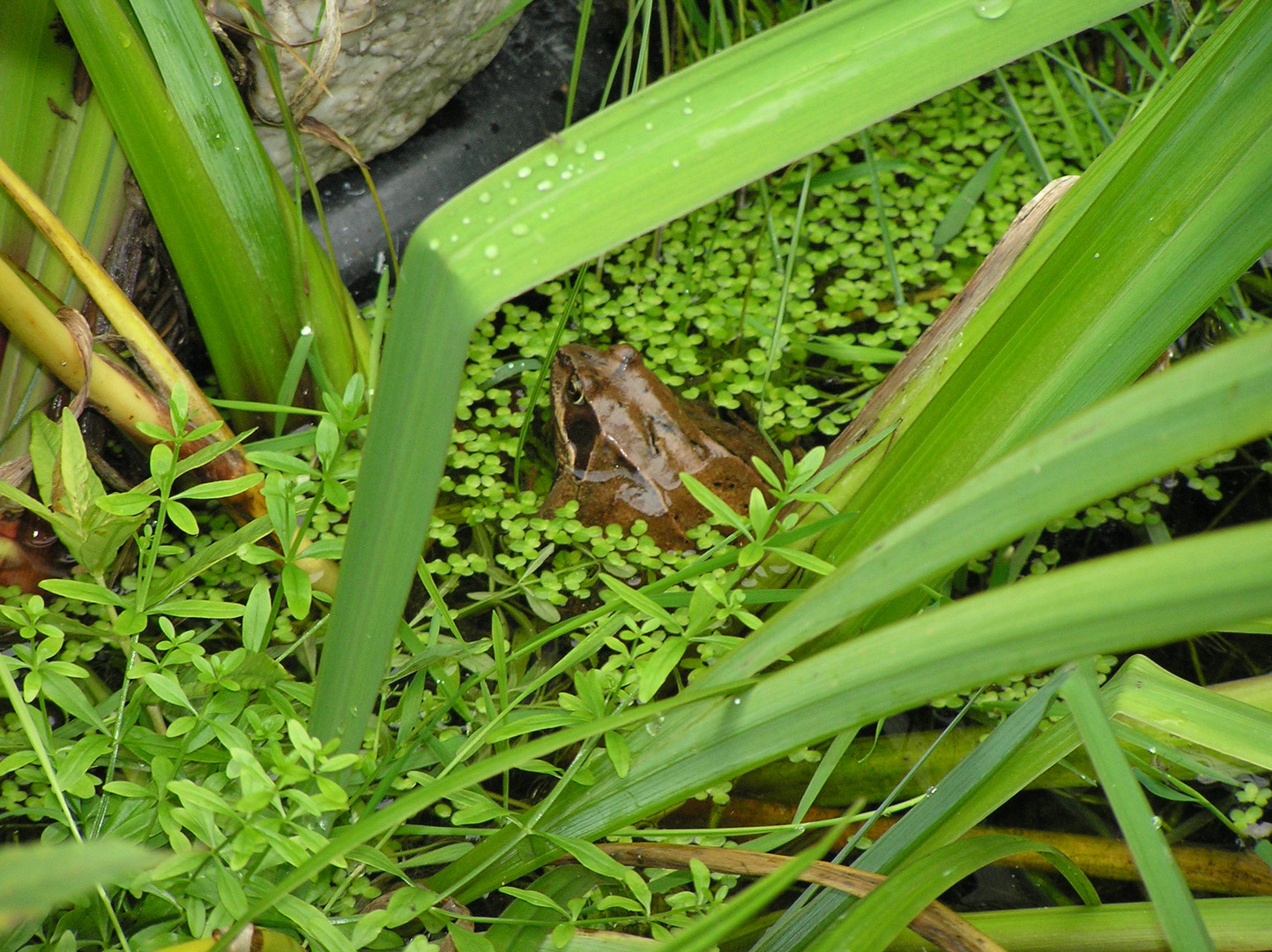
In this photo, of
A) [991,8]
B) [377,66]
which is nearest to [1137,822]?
[991,8]

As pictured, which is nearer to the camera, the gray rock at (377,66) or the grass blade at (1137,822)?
the grass blade at (1137,822)

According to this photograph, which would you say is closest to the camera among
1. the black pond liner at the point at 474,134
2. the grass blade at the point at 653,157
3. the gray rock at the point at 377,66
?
the grass blade at the point at 653,157

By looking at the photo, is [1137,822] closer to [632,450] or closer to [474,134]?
[632,450]

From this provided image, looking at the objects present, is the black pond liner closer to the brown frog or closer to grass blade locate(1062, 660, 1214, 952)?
the brown frog

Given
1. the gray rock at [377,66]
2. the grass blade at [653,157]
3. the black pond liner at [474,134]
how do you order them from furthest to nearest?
the black pond liner at [474,134]
the gray rock at [377,66]
the grass blade at [653,157]

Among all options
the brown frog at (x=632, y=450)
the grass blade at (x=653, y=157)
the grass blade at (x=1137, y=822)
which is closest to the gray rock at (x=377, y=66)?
the brown frog at (x=632, y=450)

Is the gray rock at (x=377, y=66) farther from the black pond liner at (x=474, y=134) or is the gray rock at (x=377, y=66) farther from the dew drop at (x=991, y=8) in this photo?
the dew drop at (x=991, y=8)

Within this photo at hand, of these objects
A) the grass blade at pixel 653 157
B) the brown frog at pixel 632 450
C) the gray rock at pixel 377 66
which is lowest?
the brown frog at pixel 632 450
